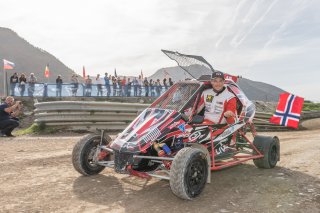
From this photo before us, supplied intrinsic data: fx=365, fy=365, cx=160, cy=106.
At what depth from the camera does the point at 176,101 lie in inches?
239

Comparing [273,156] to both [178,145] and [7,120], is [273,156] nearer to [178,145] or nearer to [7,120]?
[178,145]

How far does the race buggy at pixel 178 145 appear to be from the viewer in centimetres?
477

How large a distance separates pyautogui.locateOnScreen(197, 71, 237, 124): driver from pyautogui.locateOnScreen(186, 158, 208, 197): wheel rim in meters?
1.47

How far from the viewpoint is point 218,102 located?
20.6ft

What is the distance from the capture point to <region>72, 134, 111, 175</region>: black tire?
5.65 meters

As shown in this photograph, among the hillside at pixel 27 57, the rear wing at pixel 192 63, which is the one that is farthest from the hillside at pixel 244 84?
the hillside at pixel 27 57

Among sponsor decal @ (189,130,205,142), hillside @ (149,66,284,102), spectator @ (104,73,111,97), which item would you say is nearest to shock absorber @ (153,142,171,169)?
sponsor decal @ (189,130,205,142)

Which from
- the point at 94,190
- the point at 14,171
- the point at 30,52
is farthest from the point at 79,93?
the point at 30,52

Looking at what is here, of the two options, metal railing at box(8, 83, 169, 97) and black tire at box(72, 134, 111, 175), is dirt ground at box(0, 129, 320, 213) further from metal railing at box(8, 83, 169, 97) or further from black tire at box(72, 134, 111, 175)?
metal railing at box(8, 83, 169, 97)

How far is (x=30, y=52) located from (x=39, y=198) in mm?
81861

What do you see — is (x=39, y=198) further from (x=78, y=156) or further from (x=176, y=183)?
(x=176, y=183)

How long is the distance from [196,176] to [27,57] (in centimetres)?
7845

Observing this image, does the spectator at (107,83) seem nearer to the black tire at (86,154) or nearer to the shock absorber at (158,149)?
the black tire at (86,154)

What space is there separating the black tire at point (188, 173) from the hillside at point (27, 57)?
217 feet
